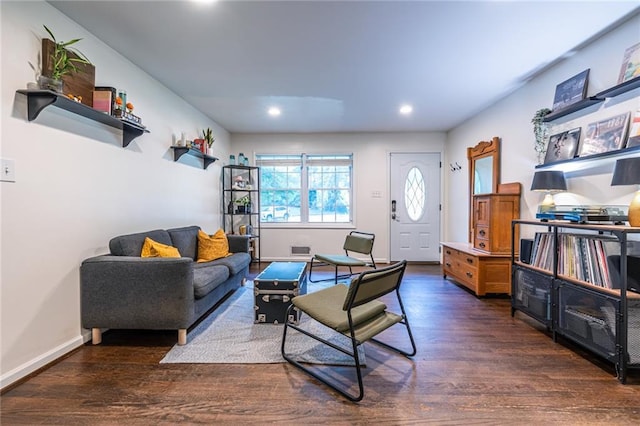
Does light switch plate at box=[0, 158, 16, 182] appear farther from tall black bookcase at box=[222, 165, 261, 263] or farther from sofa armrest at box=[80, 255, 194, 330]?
tall black bookcase at box=[222, 165, 261, 263]

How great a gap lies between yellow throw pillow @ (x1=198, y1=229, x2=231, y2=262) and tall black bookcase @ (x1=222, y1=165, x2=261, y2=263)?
131 centimetres

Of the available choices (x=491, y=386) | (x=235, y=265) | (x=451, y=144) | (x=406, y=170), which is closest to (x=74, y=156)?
(x=235, y=265)

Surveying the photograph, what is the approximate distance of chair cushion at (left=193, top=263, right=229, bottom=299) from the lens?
7.42 ft

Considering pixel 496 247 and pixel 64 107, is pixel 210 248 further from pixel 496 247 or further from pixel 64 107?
pixel 496 247

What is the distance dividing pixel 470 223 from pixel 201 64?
4.03m

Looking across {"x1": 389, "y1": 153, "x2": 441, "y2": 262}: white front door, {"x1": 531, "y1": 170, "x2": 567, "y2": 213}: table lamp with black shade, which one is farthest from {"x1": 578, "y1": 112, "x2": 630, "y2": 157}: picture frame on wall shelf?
{"x1": 389, "y1": 153, "x2": 441, "y2": 262}: white front door

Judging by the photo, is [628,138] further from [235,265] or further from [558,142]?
[235,265]

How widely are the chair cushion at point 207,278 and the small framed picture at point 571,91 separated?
138 inches

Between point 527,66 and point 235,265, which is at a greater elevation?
point 527,66

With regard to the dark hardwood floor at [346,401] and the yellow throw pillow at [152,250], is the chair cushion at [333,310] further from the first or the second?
the yellow throw pillow at [152,250]

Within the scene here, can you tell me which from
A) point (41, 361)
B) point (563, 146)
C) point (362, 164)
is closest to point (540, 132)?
point (563, 146)

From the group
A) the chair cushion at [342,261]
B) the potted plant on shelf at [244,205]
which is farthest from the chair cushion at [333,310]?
the potted plant on shelf at [244,205]

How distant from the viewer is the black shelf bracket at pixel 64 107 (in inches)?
67.6

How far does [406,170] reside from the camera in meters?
5.11
